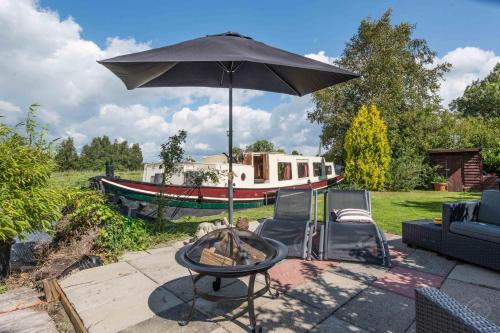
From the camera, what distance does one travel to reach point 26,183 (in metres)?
3.83

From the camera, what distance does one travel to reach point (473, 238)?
3.90 metres

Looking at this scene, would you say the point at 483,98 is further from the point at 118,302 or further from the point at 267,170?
the point at 118,302

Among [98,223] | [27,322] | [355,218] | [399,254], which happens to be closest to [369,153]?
[355,218]

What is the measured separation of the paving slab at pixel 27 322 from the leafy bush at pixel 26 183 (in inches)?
37.1

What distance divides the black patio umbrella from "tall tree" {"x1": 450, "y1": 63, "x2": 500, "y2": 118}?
4310 centimetres

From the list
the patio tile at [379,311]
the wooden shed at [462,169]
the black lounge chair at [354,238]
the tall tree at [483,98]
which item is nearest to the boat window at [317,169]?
the wooden shed at [462,169]

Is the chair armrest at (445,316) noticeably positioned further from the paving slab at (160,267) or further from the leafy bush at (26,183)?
the leafy bush at (26,183)

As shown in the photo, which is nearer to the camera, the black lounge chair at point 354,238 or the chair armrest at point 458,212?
the black lounge chair at point 354,238

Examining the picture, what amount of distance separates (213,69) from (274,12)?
3.78 meters

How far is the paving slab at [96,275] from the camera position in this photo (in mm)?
3529

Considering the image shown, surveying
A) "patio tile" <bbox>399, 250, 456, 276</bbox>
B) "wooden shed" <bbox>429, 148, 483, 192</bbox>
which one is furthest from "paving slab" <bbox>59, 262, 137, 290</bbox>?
"wooden shed" <bbox>429, 148, 483, 192</bbox>

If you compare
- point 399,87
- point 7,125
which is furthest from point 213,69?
point 399,87

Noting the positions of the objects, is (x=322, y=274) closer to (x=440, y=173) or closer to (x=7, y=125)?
(x=7, y=125)

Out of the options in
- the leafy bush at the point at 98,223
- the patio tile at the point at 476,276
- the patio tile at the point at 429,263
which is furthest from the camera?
the leafy bush at the point at 98,223
